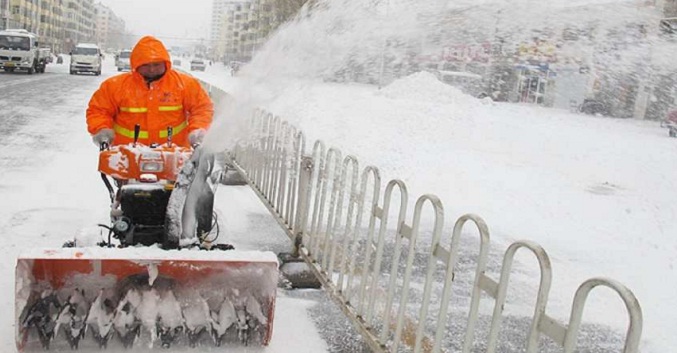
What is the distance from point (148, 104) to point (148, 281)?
162 cm

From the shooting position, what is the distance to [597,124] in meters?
23.6

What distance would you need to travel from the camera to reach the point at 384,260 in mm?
6129

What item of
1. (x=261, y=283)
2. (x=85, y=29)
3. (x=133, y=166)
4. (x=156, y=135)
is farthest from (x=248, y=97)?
(x=85, y=29)

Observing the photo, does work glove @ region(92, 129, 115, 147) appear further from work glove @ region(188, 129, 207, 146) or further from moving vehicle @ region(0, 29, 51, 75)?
moving vehicle @ region(0, 29, 51, 75)

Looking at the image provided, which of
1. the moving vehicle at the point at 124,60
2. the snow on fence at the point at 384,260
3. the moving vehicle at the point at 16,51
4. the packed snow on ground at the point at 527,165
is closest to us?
the snow on fence at the point at 384,260

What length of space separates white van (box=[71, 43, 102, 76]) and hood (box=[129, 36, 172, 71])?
123ft

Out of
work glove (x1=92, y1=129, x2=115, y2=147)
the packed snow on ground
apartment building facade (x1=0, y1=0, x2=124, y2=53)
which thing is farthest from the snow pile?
apartment building facade (x1=0, y1=0, x2=124, y2=53)

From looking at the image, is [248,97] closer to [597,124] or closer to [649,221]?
[649,221]

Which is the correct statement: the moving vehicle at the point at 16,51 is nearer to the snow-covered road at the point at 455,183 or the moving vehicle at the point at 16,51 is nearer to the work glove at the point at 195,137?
the snow-covered road at the point at 455,183

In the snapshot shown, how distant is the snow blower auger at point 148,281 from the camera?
340 cm

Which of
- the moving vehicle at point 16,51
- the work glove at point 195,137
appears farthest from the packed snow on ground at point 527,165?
the moving vehicle at point 16,51

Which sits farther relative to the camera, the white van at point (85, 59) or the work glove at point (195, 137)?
the white van at point (85, 59)

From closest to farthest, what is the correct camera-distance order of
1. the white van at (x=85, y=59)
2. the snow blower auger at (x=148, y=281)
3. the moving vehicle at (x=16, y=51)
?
the snow blower auger at (x=148, y=281) → the moving vehicle at (x=16, y=51) → the white van at (x=85, y=59)

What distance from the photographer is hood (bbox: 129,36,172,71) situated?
4383 millimetres
